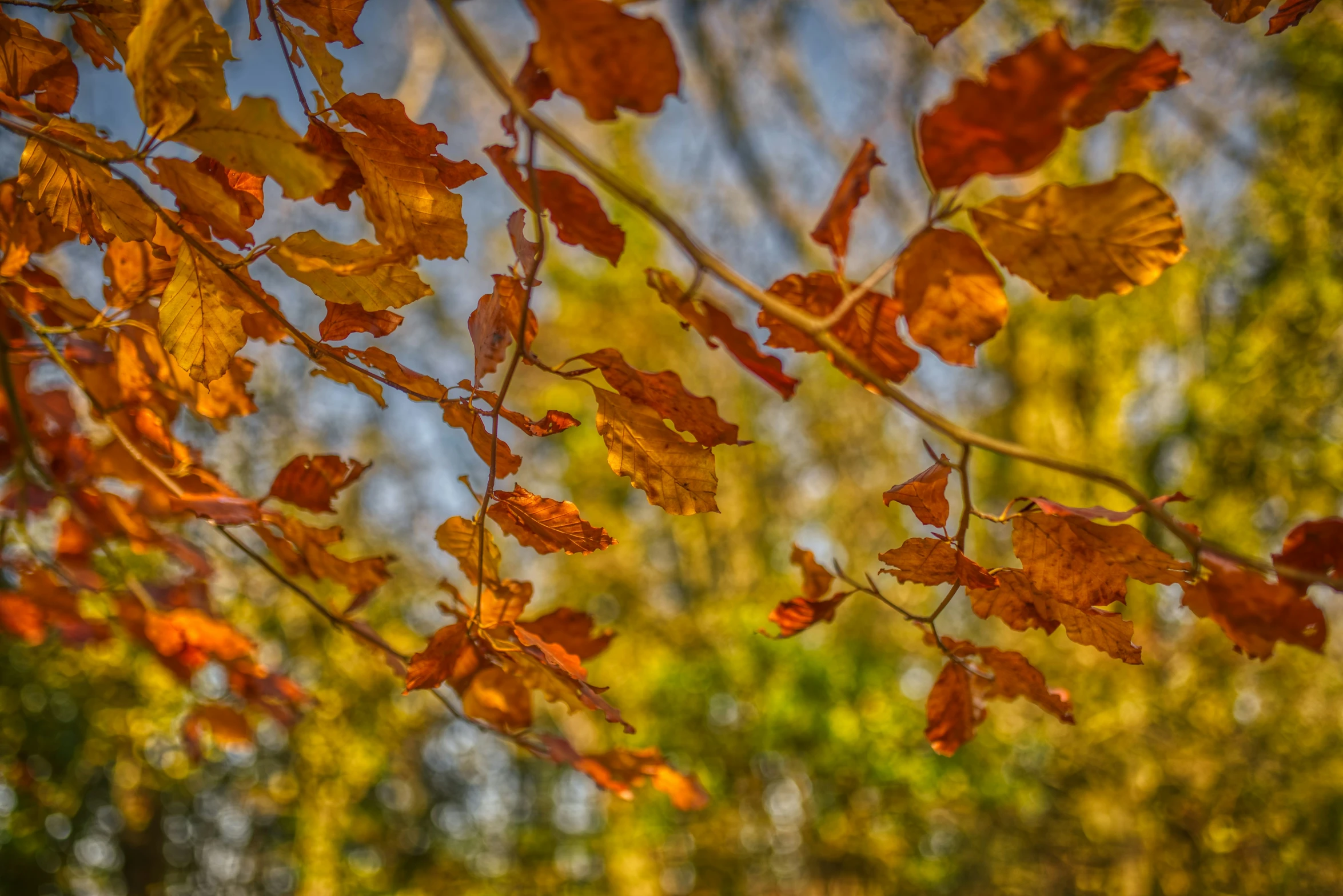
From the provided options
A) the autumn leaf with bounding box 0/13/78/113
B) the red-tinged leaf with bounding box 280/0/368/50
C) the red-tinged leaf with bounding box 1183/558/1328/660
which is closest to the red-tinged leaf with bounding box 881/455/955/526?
the red-tinged leaf with bounding box 1183/558/1328/660

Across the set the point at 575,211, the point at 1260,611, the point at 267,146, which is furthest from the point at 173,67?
the point at 1260,611

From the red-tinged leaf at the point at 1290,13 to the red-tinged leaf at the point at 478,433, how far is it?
1.56 ft

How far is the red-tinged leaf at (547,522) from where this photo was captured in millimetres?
445

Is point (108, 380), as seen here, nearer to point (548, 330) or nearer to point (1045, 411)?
point (1045, 411)

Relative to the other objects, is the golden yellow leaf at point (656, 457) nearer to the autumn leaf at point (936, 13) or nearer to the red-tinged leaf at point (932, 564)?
the red-tinged leaf at point (932, 564)

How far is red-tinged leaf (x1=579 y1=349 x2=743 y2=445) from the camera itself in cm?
39

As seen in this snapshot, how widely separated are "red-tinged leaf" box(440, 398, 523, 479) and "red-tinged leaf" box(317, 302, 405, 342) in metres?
0.07

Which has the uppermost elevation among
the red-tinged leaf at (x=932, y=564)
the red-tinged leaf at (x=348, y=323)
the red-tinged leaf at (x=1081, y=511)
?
the red-tinged leaf at (x=348, y=323)

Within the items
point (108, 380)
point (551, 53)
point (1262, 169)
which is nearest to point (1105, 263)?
point (551, 53)

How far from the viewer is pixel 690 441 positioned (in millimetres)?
399

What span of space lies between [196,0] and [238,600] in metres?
3.02

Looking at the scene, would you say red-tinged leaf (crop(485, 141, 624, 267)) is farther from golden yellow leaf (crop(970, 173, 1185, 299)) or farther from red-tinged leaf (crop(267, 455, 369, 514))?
red-tinged leaf (crop(267, 455, 369, 514))

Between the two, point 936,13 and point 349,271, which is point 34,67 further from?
point 936,13

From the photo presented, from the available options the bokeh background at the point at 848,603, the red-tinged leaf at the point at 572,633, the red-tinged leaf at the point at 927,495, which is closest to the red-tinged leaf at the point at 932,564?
the red-tinged leaf at the point at 927,495
